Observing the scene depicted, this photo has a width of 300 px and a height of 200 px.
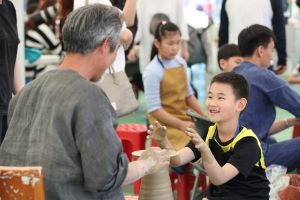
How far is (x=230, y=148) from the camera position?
2834 millimetres

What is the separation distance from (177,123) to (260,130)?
954 millimetres

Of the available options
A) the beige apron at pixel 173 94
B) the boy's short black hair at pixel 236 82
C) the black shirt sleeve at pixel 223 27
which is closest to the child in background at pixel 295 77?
the black shirt sleeve at pixel 223 27

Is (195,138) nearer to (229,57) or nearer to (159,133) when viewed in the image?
(159,133)

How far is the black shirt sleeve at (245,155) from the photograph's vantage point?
2.73 m

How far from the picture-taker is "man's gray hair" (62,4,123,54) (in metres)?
2.22

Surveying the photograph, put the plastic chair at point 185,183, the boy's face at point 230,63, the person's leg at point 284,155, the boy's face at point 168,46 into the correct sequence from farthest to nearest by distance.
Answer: the boy's face at point 168,46, the boy's face at point 230,63, the plastic chair at point 185,183, the person's leg at point 284,155

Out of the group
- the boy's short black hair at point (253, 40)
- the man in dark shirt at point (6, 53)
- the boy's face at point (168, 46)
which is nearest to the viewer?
the man in dark shirt at point (6, 53)

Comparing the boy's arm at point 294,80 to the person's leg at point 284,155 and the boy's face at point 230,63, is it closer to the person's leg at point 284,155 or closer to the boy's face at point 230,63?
the boy's face at point 230,63

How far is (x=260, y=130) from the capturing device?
3.66m

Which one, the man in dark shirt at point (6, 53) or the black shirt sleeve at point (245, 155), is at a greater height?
the man in dark shirt at point (6, 53)

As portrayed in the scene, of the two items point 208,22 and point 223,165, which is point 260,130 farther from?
point 208,22

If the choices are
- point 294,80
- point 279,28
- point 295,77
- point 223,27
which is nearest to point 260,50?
point 279,28

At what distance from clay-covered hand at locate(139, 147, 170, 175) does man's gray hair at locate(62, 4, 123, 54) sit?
0.44 m

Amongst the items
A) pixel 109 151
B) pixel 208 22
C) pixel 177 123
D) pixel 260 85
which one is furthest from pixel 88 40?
pixel 208 22
